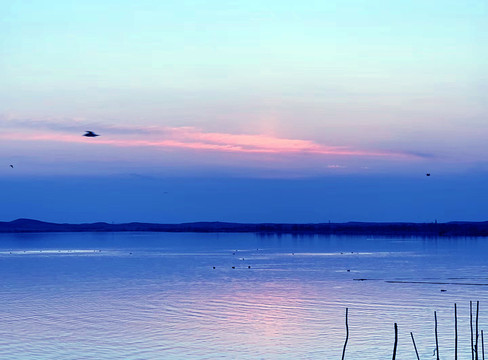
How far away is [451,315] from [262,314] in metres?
9.16

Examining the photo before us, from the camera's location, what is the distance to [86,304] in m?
45.6

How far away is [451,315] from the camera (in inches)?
1499

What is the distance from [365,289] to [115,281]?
832 inches

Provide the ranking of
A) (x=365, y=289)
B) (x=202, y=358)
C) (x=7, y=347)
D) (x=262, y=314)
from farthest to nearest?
1. (x=365, y=289)
2. (x=262, y=314)
3. (x=7, y=347)
4. (x=202, y=358)

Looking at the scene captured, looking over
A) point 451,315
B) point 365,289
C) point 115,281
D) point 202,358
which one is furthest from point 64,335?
point 115,281

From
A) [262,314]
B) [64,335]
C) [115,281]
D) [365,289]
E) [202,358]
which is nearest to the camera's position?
[202,358]

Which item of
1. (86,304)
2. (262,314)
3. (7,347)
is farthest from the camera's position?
(86,304)

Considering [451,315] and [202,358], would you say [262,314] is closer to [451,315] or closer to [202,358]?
[451,315]

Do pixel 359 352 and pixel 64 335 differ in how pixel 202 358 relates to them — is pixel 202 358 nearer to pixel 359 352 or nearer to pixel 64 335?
pixel 359 352

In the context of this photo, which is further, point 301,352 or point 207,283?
point 207,283

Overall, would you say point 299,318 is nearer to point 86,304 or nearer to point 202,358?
point 202,358

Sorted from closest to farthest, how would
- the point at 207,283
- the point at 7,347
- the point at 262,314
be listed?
the point at 7,347
the point at 262,314
the point at 207,283

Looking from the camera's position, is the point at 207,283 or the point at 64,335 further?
the point at 207,283

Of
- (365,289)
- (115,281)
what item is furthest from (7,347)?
(115,281)
